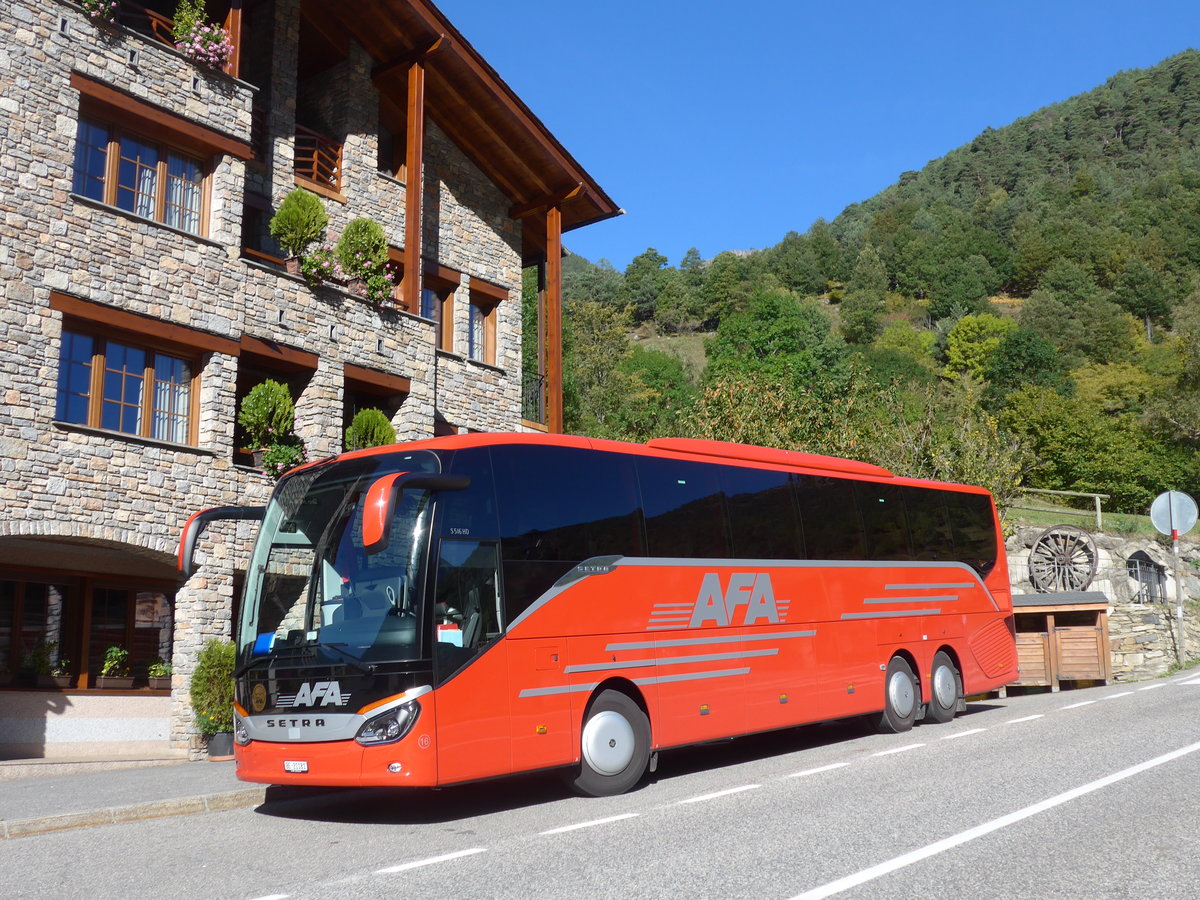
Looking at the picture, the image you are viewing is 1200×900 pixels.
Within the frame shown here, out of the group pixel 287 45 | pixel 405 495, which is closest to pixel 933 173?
pixel 287 45

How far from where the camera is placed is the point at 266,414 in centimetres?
1753

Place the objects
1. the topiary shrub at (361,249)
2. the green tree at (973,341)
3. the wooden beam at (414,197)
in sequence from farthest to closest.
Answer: the green tree at (973,341) → the wooden beam at (414,197) → the topiary shrub at (361,249)

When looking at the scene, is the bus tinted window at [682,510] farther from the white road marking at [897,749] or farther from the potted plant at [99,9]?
the potted plant at [99,9]

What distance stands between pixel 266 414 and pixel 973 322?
301ft

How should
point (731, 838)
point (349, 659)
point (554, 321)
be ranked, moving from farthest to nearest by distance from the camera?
1. point (554, 321)
2. point (349, 659)
3. point (731, 838)

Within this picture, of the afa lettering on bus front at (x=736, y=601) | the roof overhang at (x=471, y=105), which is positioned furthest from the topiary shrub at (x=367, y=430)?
the afa lettering on bus front at (x=736, y=601)

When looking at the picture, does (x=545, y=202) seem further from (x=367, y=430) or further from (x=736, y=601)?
(x=736, y=601)

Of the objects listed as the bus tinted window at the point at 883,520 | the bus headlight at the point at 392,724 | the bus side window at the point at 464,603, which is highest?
the bus tinted window at the point at 883,520

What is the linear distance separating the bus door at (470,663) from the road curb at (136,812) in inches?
109

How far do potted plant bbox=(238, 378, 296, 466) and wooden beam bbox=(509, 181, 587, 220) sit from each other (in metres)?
9.58

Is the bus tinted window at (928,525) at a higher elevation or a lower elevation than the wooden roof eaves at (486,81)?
lower

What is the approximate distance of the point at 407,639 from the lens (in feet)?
30.2

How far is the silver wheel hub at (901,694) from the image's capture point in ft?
50.0

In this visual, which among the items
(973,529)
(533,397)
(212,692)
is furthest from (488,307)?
(973,529)
